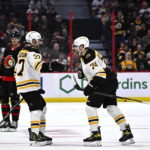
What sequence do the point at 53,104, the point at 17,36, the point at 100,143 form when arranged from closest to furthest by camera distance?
the point at 100,143, the point at 17,36, the point at 53,104

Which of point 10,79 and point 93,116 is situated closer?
point 93,116

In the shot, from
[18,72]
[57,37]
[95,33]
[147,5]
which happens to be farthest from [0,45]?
[18,72]

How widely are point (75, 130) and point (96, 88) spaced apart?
Answer: 1.59 m

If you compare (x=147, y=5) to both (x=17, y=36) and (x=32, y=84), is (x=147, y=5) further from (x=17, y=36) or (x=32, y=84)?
(x=32, y=84)

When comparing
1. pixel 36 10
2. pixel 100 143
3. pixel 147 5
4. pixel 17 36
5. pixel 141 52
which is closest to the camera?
pixel 100 143

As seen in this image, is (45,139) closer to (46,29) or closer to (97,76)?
(97,76)

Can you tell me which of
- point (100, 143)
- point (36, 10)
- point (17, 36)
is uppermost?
point (36, 10)

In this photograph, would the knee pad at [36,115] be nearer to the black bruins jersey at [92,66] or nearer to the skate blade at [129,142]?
the black bruins jersey at [92,66]

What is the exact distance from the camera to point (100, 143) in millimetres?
7020

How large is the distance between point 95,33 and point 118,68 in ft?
3.37

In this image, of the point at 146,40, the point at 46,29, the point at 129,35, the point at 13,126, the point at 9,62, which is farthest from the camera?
the point at 129,35

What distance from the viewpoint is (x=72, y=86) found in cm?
1356

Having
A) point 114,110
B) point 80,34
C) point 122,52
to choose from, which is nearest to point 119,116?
point 114,110

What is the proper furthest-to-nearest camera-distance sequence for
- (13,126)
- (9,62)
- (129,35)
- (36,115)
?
1. (129,35)
2. (13,126)
3. (9,62)
4. (36,115)
